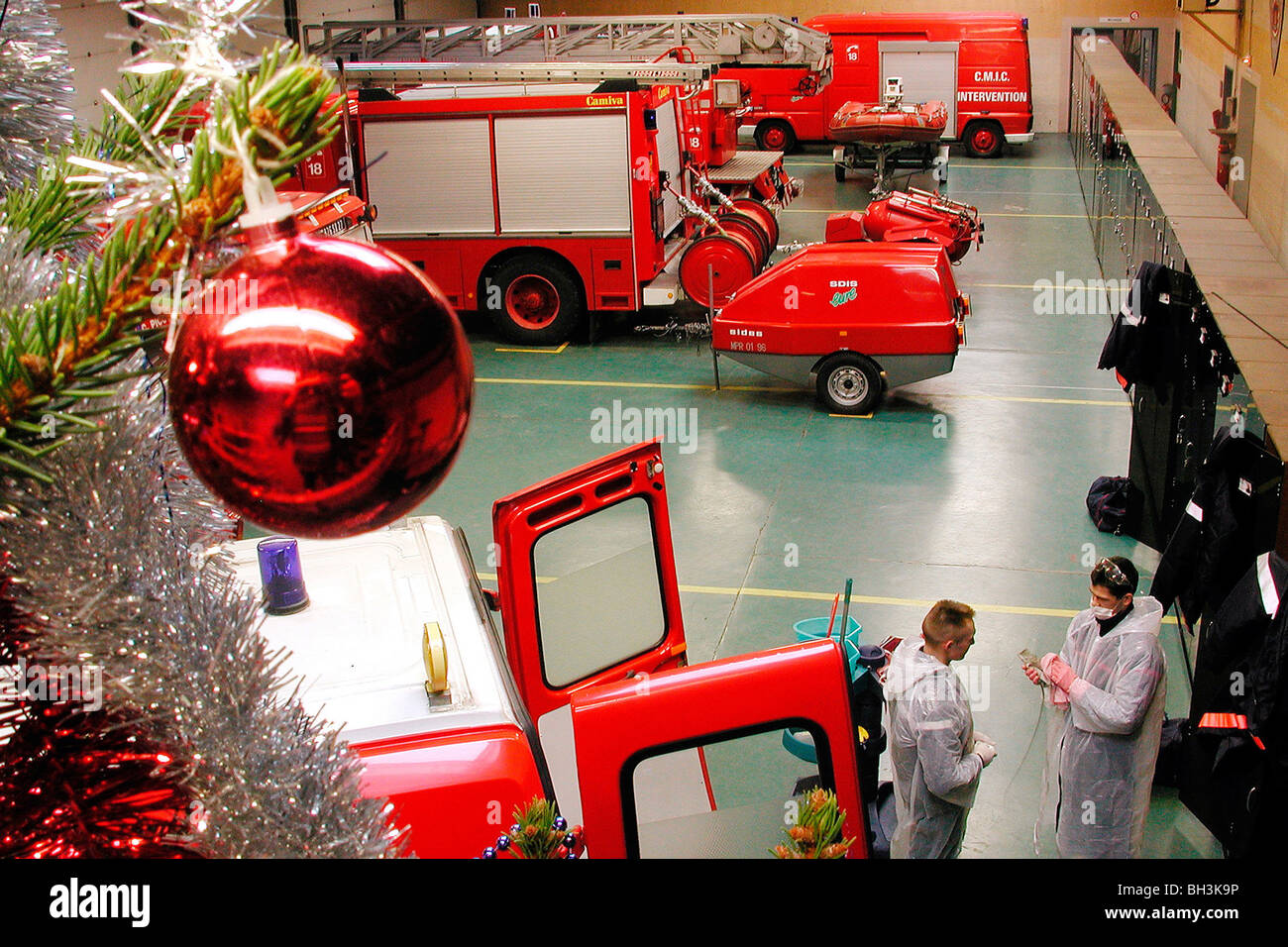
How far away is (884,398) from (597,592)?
492 cm

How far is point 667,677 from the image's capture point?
3699mm

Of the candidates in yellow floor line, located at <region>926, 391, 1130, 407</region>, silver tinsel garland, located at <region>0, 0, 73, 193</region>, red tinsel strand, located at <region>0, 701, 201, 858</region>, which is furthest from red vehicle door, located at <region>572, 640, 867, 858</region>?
yellow floor line, located at <region>926, 391, 1130, 407</region>

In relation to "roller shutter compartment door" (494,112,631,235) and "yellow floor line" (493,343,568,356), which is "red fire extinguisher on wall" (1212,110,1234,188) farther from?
"yellow floor line" (493,343,568,356)

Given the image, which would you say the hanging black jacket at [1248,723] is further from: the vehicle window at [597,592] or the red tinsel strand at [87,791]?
the red tinsel strand at [87,791]

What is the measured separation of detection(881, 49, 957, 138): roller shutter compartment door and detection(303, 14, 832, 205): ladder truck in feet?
24.0

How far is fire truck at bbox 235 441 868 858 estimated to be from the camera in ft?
11.3

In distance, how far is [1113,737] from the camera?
5.25 metres

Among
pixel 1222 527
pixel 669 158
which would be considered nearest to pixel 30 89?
pixel 1222 527

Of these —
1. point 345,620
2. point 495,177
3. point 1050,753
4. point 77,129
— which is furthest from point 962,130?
point 77,129

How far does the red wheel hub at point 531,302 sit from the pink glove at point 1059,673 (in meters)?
9.92

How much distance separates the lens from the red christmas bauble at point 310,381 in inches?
45.1

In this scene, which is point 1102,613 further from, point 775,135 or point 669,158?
point 775,135

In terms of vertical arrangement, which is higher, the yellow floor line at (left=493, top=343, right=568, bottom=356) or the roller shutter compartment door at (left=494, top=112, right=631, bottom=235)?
the roller shutter compartment door at (left=494, top=112, right=631, bottom=235)
